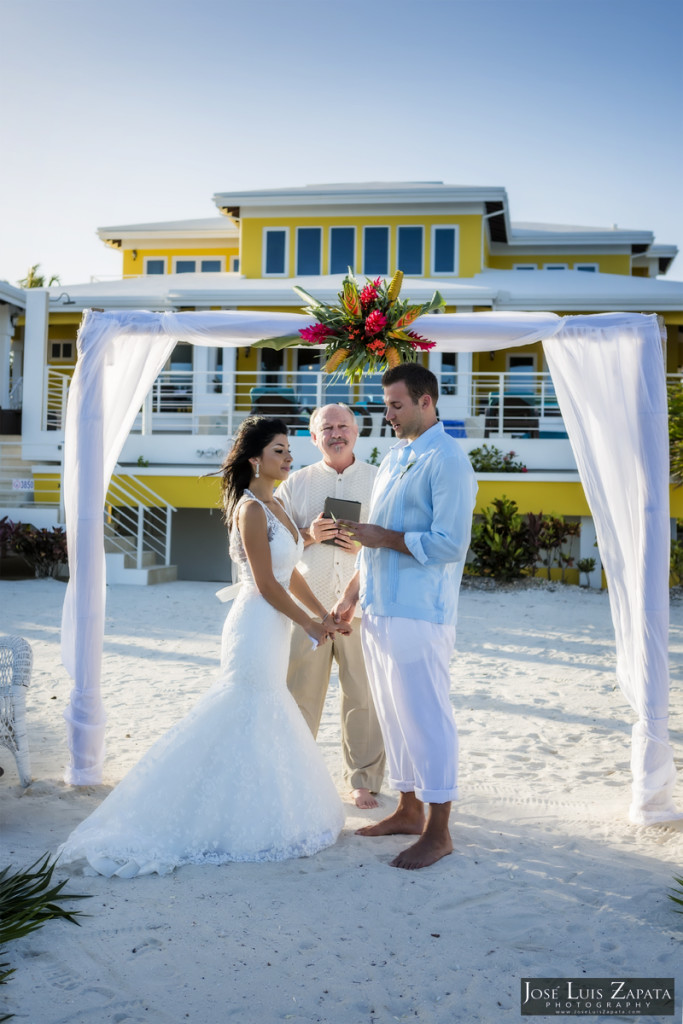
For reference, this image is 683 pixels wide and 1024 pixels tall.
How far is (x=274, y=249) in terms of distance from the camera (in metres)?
21.2

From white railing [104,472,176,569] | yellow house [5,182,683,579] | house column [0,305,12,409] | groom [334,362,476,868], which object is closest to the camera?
groom [334,362,476,868]

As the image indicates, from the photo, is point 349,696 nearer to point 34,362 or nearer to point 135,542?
point 135,542

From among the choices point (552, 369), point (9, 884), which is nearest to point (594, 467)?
point (552, 369)

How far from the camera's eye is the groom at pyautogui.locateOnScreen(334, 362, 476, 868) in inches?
159

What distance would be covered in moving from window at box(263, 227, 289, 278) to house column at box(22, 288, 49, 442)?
5692 mm

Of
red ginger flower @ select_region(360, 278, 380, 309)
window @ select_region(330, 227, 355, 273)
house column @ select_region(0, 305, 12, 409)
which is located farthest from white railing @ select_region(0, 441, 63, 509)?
red ginger flower @ select_region(360, 278, 380, 309)

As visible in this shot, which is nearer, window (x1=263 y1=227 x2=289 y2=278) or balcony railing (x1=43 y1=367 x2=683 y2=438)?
balcony railing (x1=43 y1=367 x2=683 y2=438)

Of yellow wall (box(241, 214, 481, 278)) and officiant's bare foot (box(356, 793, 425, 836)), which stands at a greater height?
yellow wall (box(241, 214, 481, 278))

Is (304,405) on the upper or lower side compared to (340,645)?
upper

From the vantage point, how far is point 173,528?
56.2ft

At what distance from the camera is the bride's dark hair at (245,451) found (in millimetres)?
4473

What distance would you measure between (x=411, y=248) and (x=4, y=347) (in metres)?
9.52

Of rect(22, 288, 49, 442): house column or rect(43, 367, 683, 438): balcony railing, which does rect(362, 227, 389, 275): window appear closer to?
rect(43, 367, 683, 438): balcony railing

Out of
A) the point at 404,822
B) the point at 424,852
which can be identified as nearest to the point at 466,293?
the point at 404,822
